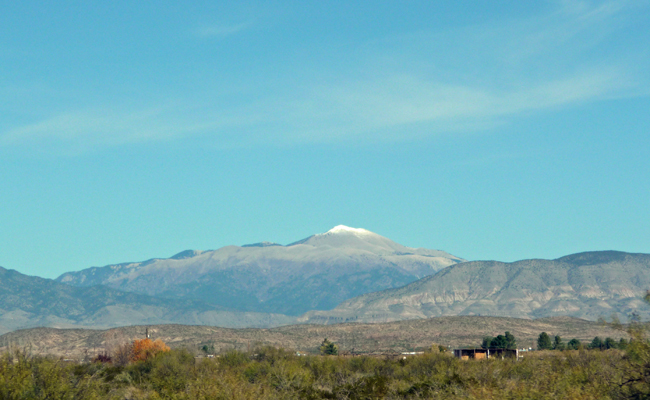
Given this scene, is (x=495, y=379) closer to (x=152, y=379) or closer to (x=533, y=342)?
(x=152, y=379)

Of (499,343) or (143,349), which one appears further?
(499,343)

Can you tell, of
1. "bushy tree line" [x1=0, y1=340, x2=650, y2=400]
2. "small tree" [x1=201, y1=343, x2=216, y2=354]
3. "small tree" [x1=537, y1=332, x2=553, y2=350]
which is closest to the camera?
"bushy tree line" [x1=0, y1=340, x2=650, y2=400]

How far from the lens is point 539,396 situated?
33031 millimetres

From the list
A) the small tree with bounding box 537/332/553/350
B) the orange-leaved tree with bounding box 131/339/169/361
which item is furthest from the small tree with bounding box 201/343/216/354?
the small tree with bounding box 537/332/553/350

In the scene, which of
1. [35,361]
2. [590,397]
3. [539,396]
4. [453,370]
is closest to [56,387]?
[35,361]

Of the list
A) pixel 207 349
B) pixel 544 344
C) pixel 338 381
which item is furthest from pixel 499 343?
pixel 338 381

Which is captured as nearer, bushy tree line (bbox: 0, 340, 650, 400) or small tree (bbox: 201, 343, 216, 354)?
bushy tree line (bbox: 0, 340, 650, 400)

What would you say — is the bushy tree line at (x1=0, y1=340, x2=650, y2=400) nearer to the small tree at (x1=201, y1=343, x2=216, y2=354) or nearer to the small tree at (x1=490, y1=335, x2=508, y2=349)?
the small tree at (x1=201, y1=343, x2=216, y2=354)

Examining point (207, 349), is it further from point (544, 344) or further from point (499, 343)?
point (544, 344)

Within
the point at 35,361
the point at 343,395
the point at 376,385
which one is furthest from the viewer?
the point at 376,385

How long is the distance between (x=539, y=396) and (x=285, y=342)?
545ft

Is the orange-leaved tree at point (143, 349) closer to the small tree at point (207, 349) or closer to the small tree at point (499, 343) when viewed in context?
the small tree at point (207, 349)

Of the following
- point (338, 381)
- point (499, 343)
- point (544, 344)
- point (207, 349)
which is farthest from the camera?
point (544, 344)

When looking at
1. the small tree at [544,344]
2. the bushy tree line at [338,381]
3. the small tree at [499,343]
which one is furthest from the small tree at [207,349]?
the small tree at [544,344]
